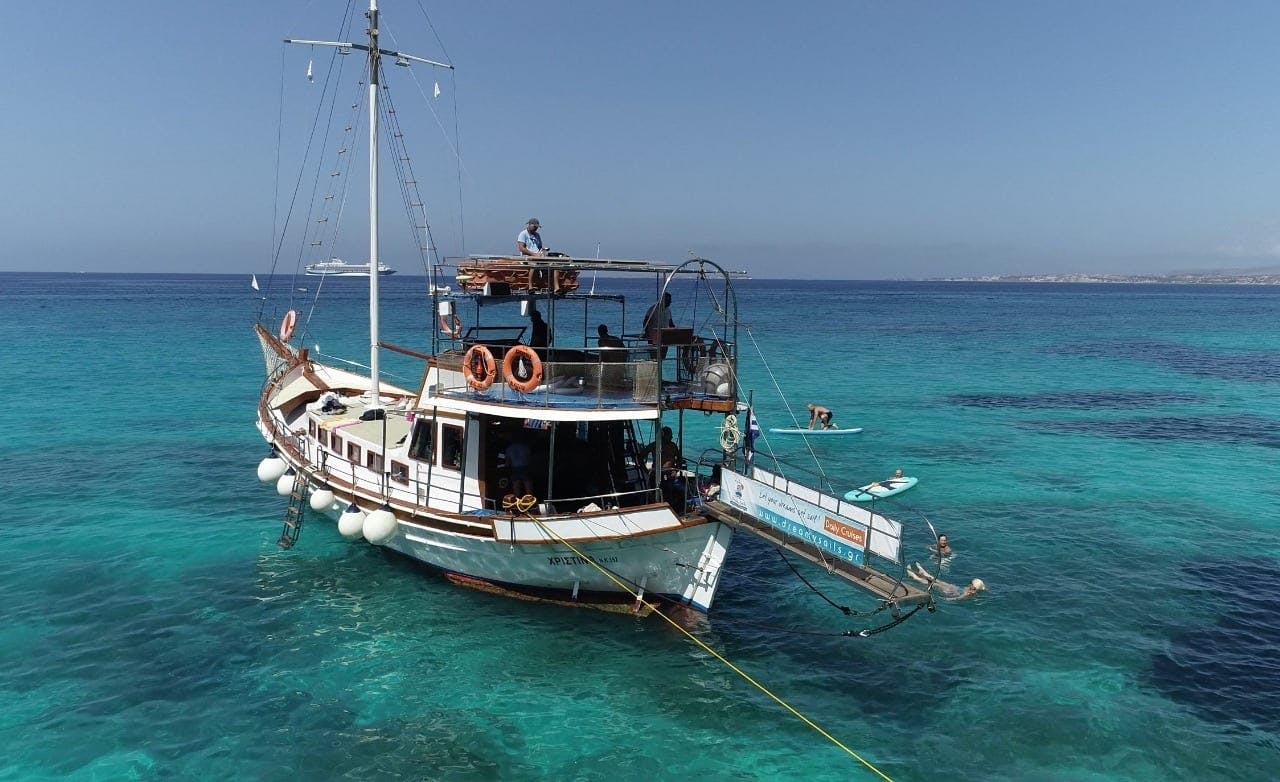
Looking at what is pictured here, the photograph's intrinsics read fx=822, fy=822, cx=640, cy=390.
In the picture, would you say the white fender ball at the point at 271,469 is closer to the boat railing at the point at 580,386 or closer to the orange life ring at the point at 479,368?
the boat railing at the point at 580,386

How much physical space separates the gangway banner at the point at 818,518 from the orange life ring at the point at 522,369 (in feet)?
12.8

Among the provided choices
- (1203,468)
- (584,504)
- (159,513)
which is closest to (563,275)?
(584,504)

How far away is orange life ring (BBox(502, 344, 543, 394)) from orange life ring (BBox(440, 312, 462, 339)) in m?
3.01

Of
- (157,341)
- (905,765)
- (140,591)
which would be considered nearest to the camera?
(905,765)

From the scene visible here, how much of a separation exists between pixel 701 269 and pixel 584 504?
5352 millimetres

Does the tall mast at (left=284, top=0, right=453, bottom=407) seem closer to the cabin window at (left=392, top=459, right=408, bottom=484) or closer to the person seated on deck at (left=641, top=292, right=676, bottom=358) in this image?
the cabin window at (left=392, top=459, right=408, bottom=484)

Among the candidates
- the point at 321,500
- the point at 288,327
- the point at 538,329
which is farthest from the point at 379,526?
the point at 288,327

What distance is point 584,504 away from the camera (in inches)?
664

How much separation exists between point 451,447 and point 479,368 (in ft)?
9.17

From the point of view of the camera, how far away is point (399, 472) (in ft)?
61.5

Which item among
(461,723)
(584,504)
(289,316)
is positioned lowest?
(461,723)

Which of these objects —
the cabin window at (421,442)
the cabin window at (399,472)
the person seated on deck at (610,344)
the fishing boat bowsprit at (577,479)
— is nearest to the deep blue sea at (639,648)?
the fishing boat bowsprit at (577,479)

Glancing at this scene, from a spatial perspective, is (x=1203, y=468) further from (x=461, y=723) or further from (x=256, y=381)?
(x=256, y=381)

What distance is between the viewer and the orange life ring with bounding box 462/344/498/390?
1548 cm
